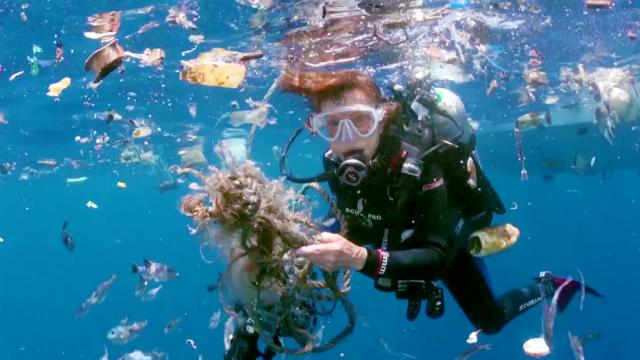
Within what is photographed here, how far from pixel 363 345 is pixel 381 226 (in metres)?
40.0

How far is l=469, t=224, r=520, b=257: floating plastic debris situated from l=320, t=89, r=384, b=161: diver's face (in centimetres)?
215

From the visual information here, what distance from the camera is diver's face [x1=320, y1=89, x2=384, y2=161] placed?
528cm

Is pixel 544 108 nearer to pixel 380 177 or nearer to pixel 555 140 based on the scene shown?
pixel 555 140

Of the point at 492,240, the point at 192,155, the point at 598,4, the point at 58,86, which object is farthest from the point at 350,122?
the point at 192,155

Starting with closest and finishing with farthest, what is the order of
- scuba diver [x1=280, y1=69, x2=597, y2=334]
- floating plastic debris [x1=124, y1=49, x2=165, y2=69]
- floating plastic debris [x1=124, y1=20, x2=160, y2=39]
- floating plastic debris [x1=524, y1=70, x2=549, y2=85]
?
scuba diver [x1=280, y1=69, x2=597, y2=334] → floating plastic debris [x1=124, y1=20, x2=160, y2=39] → floating plastic debris [x1=124, y1=49, x2=165, y2=69] → floating plastic debris [x1=524, y1=70, x2=549, y2=85]

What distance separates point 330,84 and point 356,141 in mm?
729

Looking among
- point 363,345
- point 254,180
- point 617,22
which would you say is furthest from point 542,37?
point 363,345

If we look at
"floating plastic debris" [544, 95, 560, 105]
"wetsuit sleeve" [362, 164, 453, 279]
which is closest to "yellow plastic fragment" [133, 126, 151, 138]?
"floating plastic debris" [544, 95, 560, 105]

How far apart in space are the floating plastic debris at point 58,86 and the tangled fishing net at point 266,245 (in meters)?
14.5

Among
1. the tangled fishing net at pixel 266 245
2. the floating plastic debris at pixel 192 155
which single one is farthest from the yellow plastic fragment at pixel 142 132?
the tangled fishing net at pixel 266 245

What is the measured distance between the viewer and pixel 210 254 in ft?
13.1

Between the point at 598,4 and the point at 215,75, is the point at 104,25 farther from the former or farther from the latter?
the point at 598,4

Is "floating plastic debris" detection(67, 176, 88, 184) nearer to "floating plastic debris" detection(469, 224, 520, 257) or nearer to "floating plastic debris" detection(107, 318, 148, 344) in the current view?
"floating plastic debris" detection(107, 318, 148, 344)

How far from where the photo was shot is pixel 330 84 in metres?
5.43
